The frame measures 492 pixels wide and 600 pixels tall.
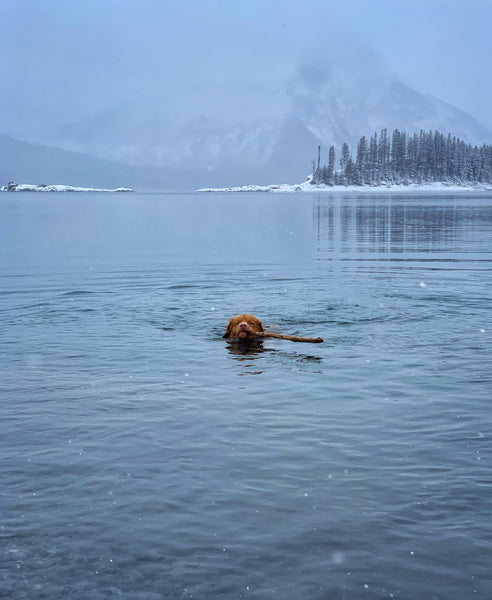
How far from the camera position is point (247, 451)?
351 inches

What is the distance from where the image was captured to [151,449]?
29.6ft

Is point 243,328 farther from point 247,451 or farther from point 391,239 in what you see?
point 391,239

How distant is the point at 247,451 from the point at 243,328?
243 inches

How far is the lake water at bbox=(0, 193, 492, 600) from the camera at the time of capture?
248 inches

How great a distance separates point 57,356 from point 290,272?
15408 mm

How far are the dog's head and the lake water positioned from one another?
0.44 meters

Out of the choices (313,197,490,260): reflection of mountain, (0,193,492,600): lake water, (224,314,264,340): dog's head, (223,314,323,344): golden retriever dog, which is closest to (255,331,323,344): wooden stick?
(223,314,323,344): golden retriever dog

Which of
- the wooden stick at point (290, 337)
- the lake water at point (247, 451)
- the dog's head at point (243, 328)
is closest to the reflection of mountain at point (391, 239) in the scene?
the lake water at point (247, 451)

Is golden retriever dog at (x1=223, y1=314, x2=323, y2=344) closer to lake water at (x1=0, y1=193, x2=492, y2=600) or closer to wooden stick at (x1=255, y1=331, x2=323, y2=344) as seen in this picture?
wooden stick at (x1=255, y1=331, x2=323, y2=344)

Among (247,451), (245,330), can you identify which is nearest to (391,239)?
(245,330)

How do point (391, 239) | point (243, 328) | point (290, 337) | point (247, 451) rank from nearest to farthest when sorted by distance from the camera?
point (247, 451), point (290, 337), point (243, 328), point (391, 239)

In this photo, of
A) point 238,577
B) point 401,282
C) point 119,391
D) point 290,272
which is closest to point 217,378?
point 119,391

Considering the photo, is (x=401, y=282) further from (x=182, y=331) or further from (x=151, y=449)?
(x=151, y=449)

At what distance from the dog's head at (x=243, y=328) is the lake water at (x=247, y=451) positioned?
442 mm
